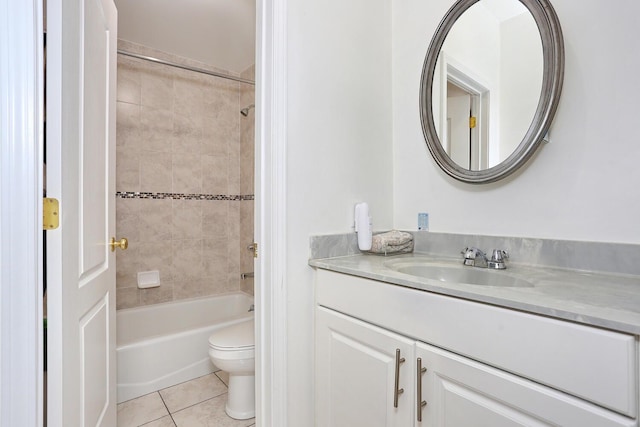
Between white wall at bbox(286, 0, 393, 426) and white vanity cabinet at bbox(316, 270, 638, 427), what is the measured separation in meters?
0.09

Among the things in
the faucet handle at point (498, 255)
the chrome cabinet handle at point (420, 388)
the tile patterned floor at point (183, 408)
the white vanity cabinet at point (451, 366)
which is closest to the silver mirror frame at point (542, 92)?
the faucet handle at point (498, 255)

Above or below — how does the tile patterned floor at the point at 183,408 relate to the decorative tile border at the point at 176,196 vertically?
below

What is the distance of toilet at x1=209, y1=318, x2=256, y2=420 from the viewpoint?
1594 mm

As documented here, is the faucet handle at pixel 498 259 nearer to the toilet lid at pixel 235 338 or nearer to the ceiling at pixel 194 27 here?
the toilet lid at pixel 235 338

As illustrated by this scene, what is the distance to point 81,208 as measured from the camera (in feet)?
3.10

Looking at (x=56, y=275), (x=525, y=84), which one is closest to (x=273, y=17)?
(x=525, y=84)

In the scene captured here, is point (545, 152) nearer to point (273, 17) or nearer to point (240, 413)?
point (273, 17)

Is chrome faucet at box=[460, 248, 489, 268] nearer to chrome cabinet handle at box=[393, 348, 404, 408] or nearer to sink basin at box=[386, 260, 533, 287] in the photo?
sink basin at box=[386, 260, 533, 287]

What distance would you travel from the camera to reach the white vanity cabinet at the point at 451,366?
582 mm

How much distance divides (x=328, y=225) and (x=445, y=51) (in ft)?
3.14

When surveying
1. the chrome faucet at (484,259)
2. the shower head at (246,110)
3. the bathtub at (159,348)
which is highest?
the shower head at (246,110)

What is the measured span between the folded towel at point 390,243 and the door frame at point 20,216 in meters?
1.12

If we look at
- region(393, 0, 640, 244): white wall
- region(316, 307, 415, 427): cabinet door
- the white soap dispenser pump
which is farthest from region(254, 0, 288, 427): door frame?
region(393, 0, 640, 244): white wall

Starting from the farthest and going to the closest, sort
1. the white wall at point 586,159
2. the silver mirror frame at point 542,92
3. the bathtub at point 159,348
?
1. the bathtub at point 159,348
2. the silver mirror frame at point 542,92
3. the white wall at point 586,159
